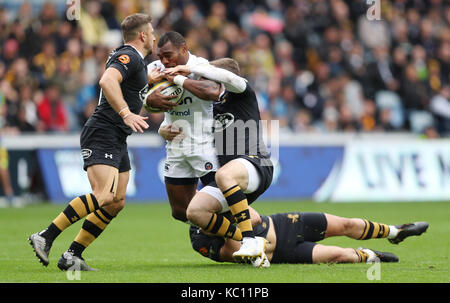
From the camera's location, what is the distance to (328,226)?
809cm

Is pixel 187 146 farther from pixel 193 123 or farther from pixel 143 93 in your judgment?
pixel 143 93

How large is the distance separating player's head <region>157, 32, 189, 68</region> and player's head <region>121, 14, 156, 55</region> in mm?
150

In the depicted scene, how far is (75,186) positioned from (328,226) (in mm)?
10159

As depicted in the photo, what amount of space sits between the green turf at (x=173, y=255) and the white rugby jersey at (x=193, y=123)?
1.19m

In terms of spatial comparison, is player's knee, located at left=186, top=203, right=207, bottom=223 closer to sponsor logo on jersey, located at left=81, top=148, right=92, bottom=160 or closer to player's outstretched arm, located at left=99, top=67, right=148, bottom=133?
player's outstretched arm, located at left=99, top=67, right=148, bottom=133

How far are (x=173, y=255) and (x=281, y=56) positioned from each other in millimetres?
13544

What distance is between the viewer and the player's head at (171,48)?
8.23m

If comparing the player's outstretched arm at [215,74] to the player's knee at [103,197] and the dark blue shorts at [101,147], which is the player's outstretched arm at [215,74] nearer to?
the dark blue shorts at [101,147]

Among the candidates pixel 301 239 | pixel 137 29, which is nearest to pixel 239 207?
pixel 301 239

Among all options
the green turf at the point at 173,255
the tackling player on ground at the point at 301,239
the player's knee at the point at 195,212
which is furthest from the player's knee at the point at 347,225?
the player's knee at the point at 195,212

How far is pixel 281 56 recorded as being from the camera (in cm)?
2203

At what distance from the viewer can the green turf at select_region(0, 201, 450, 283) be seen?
6938mm

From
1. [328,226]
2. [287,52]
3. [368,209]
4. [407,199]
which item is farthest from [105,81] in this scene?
[287,52]

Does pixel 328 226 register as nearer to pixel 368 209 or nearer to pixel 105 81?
pixel 105 81
